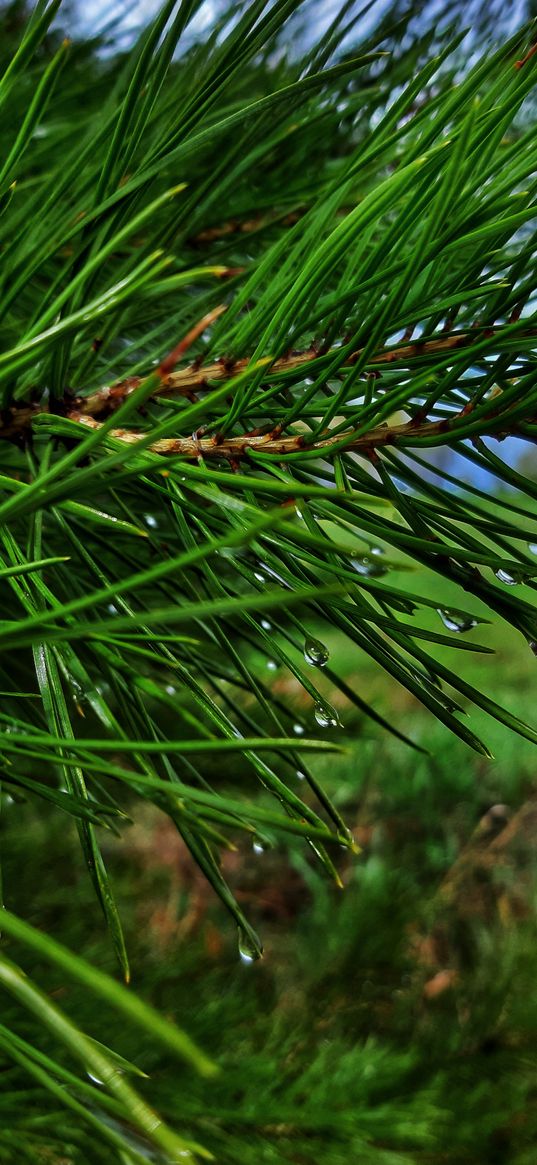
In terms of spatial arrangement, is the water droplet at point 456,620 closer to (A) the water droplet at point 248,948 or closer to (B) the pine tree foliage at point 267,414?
(B) the pine tree foliage at point 267,414

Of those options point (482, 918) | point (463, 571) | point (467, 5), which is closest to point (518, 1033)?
point (482, 918)

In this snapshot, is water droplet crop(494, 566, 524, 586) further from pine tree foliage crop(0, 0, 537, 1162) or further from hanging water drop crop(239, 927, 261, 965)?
hanging water drop crop(239, 927, 261, 965)

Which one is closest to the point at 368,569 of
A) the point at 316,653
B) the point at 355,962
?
the point at 316,653

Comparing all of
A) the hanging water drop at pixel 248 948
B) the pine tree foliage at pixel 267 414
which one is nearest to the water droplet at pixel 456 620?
the pine tree foliage at pixel 267 414

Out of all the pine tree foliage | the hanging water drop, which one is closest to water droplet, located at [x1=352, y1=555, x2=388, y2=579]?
the pine tree foliage

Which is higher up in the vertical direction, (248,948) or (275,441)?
(275,441)

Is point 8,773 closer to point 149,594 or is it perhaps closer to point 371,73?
point 149,594

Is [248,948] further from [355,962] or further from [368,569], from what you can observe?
[355,962]

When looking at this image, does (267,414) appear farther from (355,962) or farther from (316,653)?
(355,962)

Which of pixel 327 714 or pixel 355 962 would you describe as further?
pixel 355 962
